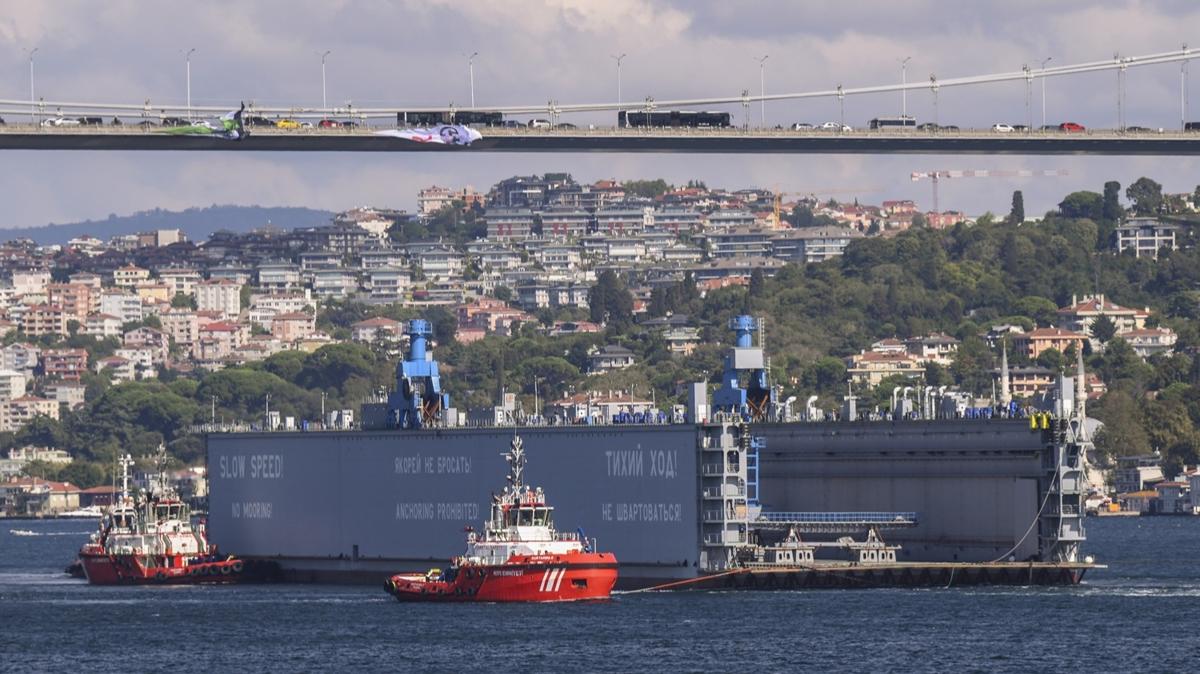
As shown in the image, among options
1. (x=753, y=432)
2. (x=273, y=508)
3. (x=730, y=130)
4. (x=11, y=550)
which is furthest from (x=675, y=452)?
(x=11, y=550)

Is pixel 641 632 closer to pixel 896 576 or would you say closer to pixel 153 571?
pixel 896 576

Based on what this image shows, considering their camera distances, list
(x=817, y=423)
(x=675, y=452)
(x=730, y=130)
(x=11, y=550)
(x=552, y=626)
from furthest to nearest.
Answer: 1. (x=11, y=550)
2. (x=730, y=130)
3. (x=817, y=423)
4. (x=675, y=452)
5. (x=552, y=626)

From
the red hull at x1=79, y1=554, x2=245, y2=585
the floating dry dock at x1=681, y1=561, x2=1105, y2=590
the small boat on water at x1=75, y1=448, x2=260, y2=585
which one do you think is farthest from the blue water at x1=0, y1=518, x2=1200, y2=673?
the small boat on water at x1=75, y1=448, x2=260, y2=585

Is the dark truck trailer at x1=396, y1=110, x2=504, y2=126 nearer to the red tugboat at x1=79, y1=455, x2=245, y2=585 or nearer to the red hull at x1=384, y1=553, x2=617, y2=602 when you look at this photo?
the red tugboat at x1=79, y1=455, x2=245, y2=585

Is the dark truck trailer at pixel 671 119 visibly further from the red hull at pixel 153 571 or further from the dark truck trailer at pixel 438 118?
the red hull at pixel 153 571

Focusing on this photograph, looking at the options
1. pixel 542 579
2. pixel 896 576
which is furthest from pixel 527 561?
pixel 896 576

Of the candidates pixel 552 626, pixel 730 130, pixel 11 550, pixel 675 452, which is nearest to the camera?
pixel 552 626

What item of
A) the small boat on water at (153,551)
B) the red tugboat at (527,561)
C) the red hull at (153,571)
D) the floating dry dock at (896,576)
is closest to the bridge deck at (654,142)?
the small boat on water at (153,551)

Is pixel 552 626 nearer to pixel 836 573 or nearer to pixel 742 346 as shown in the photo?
pixel 836 573
